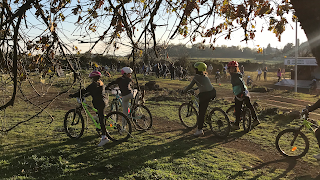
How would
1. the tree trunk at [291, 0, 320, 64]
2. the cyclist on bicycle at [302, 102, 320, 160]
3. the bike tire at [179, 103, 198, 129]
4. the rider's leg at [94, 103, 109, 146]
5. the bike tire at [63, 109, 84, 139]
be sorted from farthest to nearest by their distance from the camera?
the bike tire at [179, 103, 198, 129] < the bike tire at [63, 109, 84, 139] < the rider's leg at [94, 103, 109, 146] < the cyclist on bicycle at [302, 102, 320, 160] < the tree trunk at [291, 0, 320, 64]

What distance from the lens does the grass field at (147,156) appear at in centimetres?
459

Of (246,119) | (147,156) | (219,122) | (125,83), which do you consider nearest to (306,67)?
(246,119)

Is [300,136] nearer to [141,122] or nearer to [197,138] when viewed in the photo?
[197,138]

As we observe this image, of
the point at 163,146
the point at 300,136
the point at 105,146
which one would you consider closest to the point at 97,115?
the point at 105,146

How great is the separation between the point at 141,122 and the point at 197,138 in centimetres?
182

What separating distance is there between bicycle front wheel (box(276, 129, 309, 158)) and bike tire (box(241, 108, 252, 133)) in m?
1.52

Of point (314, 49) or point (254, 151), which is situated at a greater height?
point (314, 49)

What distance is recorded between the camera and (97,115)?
6.16 m

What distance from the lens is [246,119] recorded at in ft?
23.6

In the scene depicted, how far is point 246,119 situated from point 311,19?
479cm

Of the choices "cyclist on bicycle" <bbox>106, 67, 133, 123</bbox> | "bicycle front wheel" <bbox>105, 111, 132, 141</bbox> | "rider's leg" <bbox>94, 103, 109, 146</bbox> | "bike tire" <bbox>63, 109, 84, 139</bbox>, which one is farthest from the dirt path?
"bike tire" <bbox>63, 109, 84, 139</bbox>

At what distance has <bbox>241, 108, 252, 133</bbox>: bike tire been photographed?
701 centimetres

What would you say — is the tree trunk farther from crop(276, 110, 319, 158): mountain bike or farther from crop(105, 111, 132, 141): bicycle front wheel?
crop(105, 111, 132, 141): bicycle front wheel

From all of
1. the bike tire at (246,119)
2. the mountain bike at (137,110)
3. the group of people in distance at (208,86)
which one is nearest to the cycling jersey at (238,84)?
the group of people in distance at (208,86)
